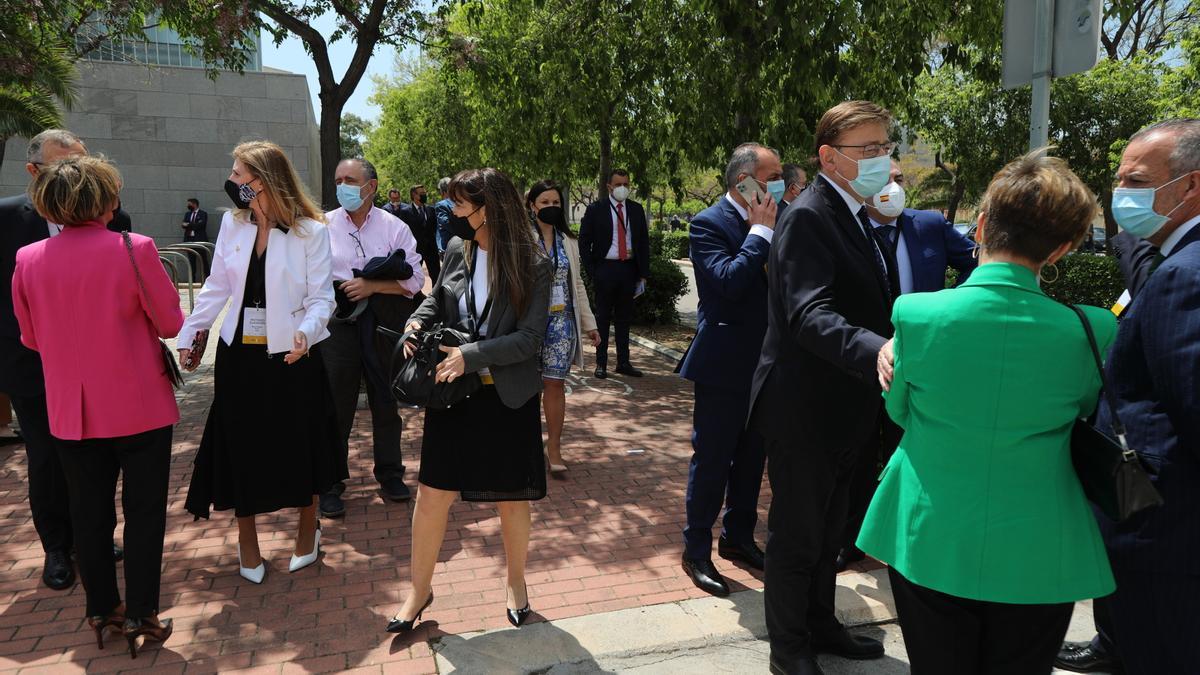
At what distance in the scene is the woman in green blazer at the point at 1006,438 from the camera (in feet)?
6.16

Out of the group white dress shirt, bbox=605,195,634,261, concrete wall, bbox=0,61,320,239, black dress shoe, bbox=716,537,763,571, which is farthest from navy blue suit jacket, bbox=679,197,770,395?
concrete wall, bbox=0,61,320,239

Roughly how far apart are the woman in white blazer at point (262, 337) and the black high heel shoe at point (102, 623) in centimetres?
61

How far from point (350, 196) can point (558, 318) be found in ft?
4.96

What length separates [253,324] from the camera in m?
3.74

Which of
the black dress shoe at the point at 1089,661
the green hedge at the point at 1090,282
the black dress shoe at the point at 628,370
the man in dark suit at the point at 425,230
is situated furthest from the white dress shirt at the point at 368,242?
the green hedge at the point at 1090,282

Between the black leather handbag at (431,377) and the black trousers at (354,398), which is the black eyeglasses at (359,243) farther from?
the black leather handbag at (431,377)

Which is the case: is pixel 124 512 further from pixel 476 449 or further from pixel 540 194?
pixel 540 194

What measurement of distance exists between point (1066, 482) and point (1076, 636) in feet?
7.16

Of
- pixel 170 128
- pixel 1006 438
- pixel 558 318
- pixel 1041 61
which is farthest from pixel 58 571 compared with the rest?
pixel 170 128

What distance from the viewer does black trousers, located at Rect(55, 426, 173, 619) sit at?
3.27 m

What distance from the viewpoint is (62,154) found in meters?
3.82

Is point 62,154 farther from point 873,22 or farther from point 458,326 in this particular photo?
point 873,22

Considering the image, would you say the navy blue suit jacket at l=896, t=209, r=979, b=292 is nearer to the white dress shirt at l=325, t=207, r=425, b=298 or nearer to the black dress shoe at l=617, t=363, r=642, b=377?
the white dress shirt at l=325, t=207, r=425, b=298

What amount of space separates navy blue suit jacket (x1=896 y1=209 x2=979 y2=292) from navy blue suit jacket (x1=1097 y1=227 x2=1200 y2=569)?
190 centimetres
